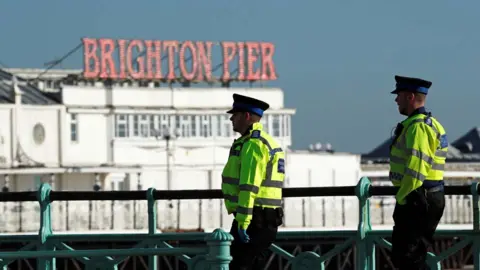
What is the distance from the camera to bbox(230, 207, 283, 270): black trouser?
682 inches

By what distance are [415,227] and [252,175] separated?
1.52m

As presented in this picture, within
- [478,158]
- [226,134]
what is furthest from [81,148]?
[478,158]

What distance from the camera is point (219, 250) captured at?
1520 centimetres

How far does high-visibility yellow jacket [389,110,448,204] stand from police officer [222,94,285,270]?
110cm

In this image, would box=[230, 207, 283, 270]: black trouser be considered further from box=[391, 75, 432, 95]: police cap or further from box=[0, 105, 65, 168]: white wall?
box=[0, 105, 65, 168]: white wall

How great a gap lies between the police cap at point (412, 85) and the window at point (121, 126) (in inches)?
3899

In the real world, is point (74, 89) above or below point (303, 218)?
above

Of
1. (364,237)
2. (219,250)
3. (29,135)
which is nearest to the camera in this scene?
(219,250)

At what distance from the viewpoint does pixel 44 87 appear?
132125 millimetres

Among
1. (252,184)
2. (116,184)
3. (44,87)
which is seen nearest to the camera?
(252,184)

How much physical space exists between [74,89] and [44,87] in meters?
18.3

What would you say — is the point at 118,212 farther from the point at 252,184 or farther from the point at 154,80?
the point at 252,184

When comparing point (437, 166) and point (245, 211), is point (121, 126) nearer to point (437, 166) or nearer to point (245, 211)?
point (245, 211)

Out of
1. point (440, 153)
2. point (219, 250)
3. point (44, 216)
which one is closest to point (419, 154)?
point (440, 153)
